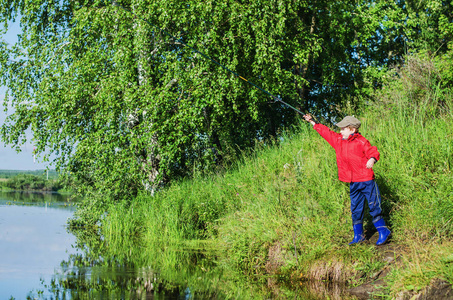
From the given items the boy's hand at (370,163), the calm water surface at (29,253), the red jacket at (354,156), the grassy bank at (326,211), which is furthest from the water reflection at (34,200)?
the boy's hand at (370,163)

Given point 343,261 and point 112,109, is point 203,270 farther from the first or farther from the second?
point 112,109

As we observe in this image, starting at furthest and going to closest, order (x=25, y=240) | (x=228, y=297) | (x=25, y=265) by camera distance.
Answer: (x=25, y=240)
(x=25, y=265)
(x=228, y=297)

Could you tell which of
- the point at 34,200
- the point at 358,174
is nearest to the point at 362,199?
the point at 358,174

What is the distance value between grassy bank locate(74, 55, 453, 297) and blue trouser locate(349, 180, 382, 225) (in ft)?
1.34

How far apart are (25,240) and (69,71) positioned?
15.7 feet

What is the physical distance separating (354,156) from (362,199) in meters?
0.59

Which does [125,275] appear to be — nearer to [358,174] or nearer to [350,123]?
[358,174]

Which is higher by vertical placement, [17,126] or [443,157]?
[17,126]

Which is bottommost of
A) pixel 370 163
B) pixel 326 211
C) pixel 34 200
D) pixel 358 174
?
pixel 34 200

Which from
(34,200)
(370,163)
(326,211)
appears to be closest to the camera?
(370,163)

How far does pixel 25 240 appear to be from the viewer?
11664mm

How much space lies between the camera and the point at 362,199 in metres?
6.56

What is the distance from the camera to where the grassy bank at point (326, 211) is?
6.19 m

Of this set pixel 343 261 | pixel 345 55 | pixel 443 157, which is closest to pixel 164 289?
pixel 343 261
